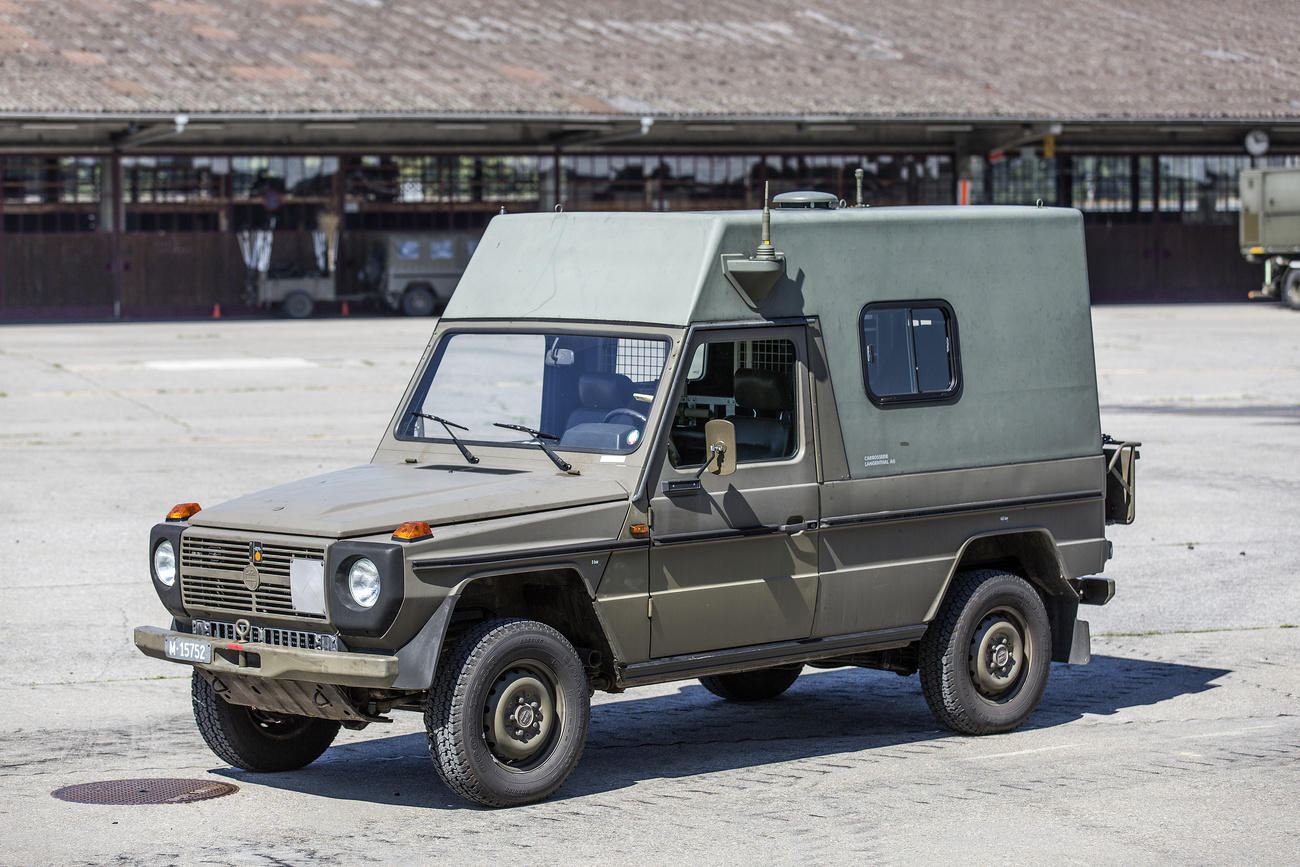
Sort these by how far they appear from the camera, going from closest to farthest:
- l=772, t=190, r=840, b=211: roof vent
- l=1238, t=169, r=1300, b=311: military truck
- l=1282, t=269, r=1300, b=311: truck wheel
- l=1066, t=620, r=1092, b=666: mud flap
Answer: l=772, t=190, r=840, b=211: roof vent, l=1066, t=620, r=1092, b=666: mud flap, l=1238, t=169, r=1300, b=311: military truck, l=1282, t=269, r=1300, b=311: truck wheel

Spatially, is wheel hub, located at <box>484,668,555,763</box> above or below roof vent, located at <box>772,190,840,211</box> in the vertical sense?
below

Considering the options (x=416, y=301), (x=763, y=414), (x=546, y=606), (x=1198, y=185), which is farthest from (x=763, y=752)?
(x=1198, y=185)

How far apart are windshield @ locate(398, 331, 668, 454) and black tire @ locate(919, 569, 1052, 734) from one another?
6.10 feet

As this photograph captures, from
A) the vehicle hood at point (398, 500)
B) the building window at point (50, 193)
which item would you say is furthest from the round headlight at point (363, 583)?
the building window at point (50, 193)

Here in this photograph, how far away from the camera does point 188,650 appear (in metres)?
7.13

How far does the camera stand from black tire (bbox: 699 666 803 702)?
9.21m

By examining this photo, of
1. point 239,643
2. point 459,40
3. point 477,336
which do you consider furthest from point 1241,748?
point 459,40

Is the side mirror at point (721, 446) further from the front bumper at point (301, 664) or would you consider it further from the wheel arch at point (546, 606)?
the front bumper at point (301, 664)

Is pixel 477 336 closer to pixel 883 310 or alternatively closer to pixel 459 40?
pixel 883 310

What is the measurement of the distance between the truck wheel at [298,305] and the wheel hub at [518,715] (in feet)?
116

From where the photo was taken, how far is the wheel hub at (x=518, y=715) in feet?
22.9

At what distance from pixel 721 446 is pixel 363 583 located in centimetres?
154

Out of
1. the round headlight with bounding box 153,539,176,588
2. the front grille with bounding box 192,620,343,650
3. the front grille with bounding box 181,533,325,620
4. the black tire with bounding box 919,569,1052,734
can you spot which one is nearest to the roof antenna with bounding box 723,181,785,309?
the black tire with bounding box 919,569,1052,734

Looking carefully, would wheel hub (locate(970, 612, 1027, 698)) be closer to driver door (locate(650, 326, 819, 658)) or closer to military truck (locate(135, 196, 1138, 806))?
military truck (locate(135, 196, 1138, 806))
